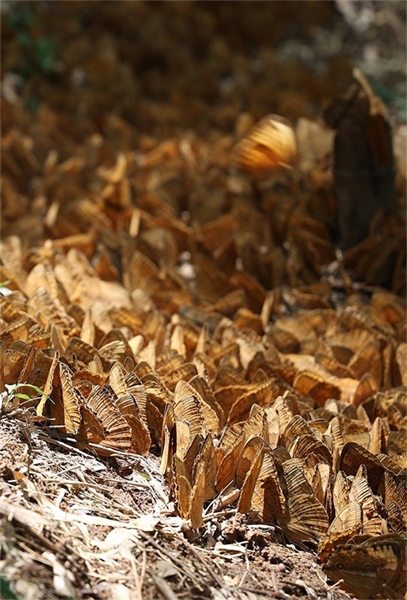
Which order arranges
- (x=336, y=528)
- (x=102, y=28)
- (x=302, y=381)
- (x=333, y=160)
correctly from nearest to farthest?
(x=336, y=528) → (x=302, y=381) → (x=333, y=160) → (x=102, y=28)

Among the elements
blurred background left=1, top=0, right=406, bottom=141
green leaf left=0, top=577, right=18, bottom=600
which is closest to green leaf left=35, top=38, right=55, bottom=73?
blurred background left=1, top=0, right=406, bottom=141

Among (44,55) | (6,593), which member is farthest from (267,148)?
(6,593)

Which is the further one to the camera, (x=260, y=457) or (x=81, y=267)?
(x=81, y=267)

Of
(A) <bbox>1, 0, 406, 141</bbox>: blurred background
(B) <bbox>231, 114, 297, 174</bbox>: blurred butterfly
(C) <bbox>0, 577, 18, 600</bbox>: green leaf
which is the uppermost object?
(A) <bbox>1, 0, 406, 141</bbox>: blurred background

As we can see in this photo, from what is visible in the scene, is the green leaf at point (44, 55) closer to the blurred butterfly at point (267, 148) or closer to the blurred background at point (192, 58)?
the blurred background at point (192, 58)

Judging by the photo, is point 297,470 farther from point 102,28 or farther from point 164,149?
point 102,28

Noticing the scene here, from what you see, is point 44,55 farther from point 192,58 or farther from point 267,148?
point 267,148

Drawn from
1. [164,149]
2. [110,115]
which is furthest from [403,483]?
[110,115]

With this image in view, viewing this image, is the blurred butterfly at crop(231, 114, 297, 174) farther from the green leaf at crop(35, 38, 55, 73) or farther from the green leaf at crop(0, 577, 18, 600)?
the green leaf at crop(0, 577, 18, 600)
